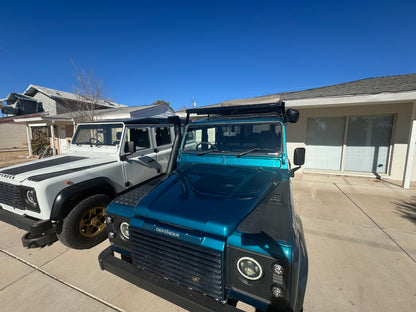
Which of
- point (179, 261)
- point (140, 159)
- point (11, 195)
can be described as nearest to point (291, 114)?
point (179, 261)

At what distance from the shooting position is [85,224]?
2.86 metres

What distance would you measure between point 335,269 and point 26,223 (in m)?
4.27

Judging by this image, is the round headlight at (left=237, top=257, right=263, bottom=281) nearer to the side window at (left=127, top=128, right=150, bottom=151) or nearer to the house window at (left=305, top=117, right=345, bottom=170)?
the side window at (left=127, top=128, right=150, bottom=151)

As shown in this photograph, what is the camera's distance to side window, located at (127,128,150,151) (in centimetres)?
378

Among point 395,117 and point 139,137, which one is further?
point 395,117

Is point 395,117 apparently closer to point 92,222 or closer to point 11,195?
point 92,222

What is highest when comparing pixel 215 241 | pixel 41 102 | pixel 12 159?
pixel 41 102

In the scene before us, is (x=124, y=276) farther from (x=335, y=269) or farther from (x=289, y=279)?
(x=335, y=269)

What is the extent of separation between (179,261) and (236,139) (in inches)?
75.1

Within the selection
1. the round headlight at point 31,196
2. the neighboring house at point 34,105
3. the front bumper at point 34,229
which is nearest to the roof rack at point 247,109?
the round headlight at point 31,196

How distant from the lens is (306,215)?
12.9 ft

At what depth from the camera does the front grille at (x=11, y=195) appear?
2627mm

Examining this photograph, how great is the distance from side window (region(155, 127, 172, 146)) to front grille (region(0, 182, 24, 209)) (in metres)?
2.54

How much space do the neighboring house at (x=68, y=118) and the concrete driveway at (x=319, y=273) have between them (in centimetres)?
887
